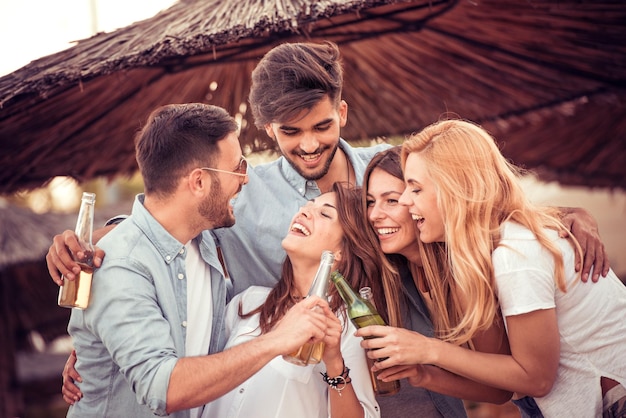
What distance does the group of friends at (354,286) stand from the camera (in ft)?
8.93

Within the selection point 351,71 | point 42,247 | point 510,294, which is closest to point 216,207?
point 510,294

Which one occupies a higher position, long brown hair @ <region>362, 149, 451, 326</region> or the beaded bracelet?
long brown hair @ <region>362, 149, 451, 326</region>

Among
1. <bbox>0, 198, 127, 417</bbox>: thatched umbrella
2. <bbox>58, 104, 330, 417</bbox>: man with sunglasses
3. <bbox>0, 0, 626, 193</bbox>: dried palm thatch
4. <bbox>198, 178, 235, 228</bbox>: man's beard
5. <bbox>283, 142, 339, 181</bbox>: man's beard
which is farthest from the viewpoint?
<bbox>0, 198, 127, 417</bbox>: thatched umbrella

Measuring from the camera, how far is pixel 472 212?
2875mm

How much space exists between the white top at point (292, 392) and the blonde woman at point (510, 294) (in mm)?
193

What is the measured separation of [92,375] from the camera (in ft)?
9.78

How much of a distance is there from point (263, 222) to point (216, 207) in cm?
69

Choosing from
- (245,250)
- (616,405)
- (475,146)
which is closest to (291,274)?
(245,250)

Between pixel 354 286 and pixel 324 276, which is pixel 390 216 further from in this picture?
pixel 324 276

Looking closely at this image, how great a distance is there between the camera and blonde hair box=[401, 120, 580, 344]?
2807 mm

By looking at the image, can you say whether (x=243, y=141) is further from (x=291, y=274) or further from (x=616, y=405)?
(x=616, y=405)

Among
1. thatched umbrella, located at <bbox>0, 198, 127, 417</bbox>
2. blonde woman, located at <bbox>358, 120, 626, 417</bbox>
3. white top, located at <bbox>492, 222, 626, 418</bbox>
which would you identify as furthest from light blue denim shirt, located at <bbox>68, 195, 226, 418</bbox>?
thatched umbrella, located at <bbox>0, 198, 127, 417</bbox>

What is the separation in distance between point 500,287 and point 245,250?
1.40m

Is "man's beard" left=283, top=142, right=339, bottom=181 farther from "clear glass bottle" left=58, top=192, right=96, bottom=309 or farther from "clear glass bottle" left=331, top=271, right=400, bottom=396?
"clear glass bottle" left=58, top=192, right=96, bottom=309
